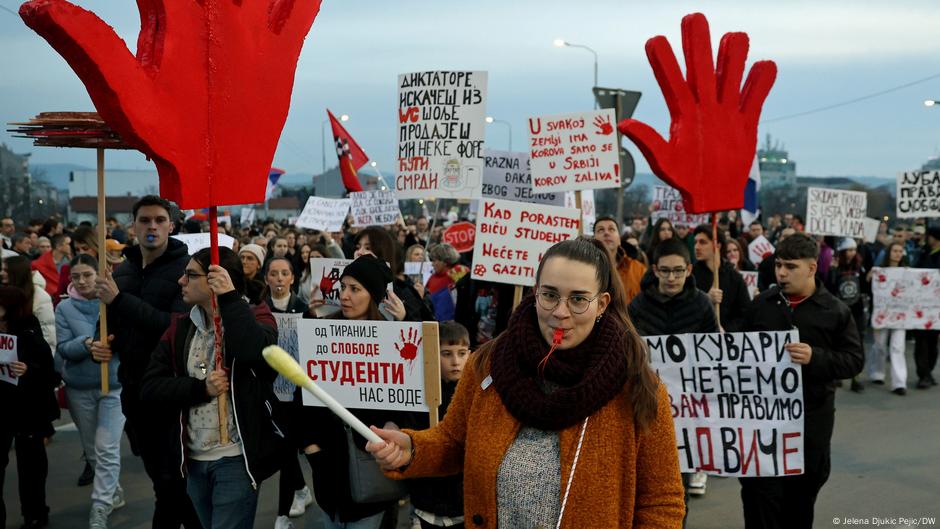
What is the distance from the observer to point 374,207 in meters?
15.6

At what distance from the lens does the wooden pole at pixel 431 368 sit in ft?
15.1

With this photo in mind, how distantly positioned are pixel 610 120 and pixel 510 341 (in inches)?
270

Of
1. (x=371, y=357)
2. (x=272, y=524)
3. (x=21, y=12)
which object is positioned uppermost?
(x=21, y=12)

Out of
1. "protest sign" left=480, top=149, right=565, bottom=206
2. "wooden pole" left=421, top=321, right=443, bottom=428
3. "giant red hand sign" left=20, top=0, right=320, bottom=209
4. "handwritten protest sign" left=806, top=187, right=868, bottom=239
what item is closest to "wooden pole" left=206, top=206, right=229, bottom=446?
"giant red hand sign" left=20, top=0, right=320, bottom=209

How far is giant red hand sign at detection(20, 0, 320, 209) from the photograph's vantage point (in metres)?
3.92

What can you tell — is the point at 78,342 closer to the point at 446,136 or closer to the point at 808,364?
the point at 446,136

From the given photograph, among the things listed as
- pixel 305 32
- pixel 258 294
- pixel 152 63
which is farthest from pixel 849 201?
pixel 152 63

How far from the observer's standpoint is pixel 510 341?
2.91 meters

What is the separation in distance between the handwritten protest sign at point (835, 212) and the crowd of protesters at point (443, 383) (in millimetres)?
5046

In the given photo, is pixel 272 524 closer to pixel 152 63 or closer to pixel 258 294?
pixel 258 294

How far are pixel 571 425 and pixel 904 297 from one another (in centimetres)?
1060

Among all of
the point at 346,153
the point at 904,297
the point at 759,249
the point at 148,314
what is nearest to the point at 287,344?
the point at 148,314

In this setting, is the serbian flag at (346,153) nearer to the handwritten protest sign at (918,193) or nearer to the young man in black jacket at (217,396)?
the handwritten protest sign at (918,193)

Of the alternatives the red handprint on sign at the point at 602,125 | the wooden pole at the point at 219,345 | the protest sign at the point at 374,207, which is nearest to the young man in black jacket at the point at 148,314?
the wooden pole at the point at 219,345
